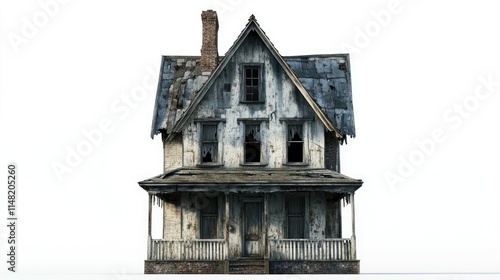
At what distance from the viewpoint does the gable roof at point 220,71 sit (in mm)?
34250

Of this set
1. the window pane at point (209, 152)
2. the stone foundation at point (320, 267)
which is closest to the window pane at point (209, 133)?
the window pane at point (209, 152)

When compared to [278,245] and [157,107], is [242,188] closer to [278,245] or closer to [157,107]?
[278,245]

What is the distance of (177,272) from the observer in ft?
106

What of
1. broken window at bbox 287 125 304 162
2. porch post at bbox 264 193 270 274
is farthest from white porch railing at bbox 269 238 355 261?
broken window at bbox 287 125 304 162

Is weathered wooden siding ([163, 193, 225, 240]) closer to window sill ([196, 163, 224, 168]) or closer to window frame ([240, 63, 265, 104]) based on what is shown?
window sill ([196, 163, 224, 168])

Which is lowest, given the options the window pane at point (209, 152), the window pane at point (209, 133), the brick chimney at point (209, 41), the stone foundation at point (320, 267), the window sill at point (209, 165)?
the stone foundation at point (320, 267)

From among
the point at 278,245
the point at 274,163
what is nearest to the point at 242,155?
the point at 274,163

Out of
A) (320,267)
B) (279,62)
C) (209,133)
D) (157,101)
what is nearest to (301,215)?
(320,267)

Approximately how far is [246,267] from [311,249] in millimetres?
2542

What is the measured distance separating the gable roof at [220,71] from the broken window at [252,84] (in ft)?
3.32

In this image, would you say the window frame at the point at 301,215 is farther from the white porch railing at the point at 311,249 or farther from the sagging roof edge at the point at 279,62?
the sagging roof edge at the point at 279,62

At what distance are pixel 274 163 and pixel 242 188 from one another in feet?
9.02

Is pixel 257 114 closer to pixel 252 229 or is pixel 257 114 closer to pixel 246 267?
pixel 252 229

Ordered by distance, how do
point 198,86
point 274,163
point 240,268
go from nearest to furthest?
point 240,268 → point 274,163 → point 198,86
